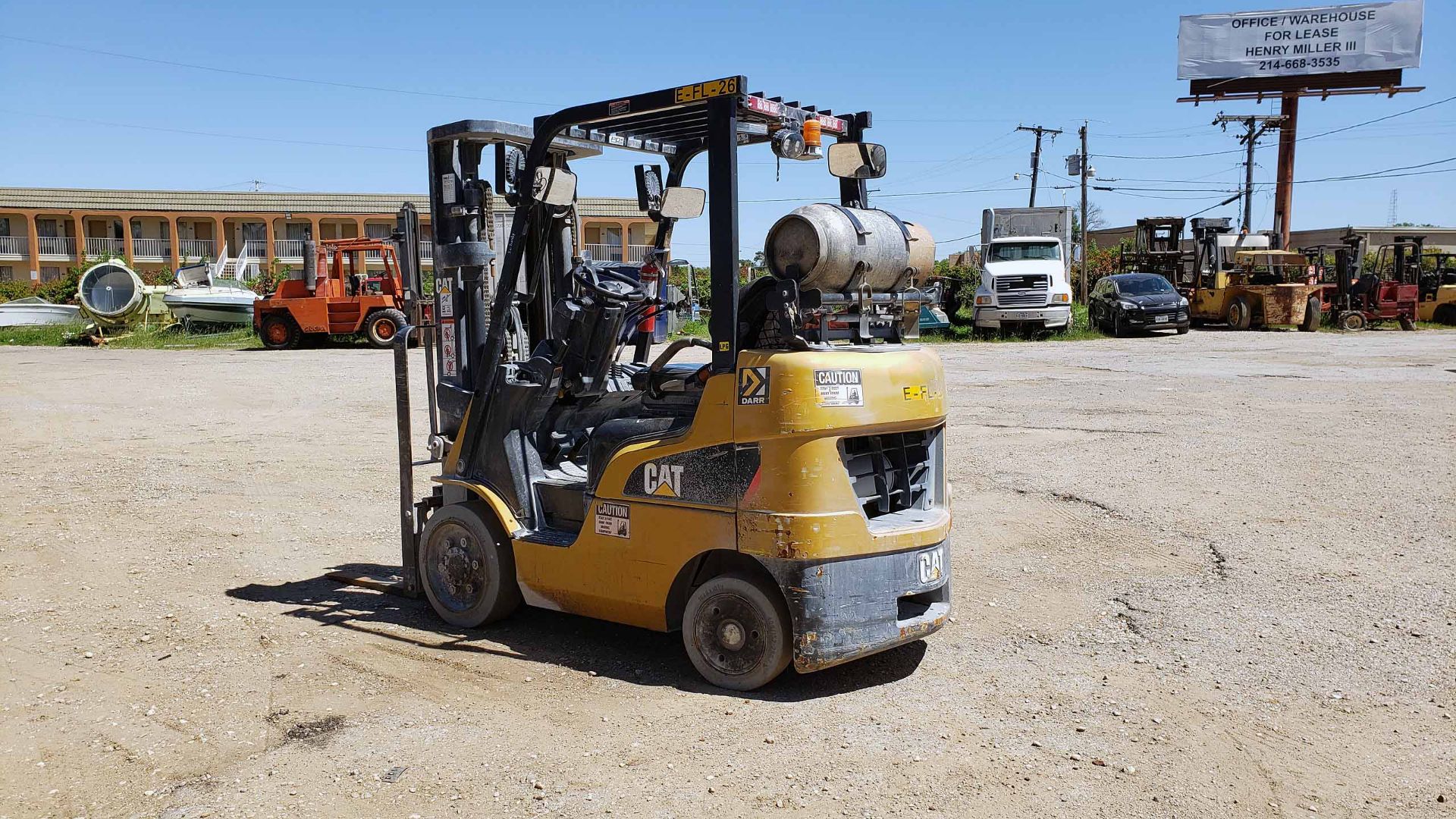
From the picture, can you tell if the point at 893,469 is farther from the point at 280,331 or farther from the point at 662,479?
the point at 280,331

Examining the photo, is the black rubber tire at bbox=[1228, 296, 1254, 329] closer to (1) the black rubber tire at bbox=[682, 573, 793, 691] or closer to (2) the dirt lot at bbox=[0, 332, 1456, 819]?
(2) the dirt lot at bbox=[0, 332, 1456, 819]

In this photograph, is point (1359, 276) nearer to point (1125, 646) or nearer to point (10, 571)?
point (1125, 646)

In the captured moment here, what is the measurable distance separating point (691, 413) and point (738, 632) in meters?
1.12

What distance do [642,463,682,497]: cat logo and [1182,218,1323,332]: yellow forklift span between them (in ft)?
94.1

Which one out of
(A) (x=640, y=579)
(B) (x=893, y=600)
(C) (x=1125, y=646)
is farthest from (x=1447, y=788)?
(A) (x=640, y=579)

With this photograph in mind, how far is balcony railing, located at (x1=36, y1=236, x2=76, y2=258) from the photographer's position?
5784 centimetres

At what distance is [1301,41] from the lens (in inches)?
1908

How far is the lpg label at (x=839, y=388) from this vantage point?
474 centimetres

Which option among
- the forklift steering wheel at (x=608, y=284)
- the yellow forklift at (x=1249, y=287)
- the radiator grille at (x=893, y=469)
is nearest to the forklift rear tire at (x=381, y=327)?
the yellow forklift at (x=1249, y=287)

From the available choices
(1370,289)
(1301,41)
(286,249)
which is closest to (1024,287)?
(1370,289)

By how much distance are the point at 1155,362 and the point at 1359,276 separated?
1437cm

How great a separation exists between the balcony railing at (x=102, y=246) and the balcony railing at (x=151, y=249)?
23.2 inches

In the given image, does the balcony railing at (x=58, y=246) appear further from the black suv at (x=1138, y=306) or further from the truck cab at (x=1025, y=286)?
the black suv at (x=1138, y=306)

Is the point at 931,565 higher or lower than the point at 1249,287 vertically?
lower
